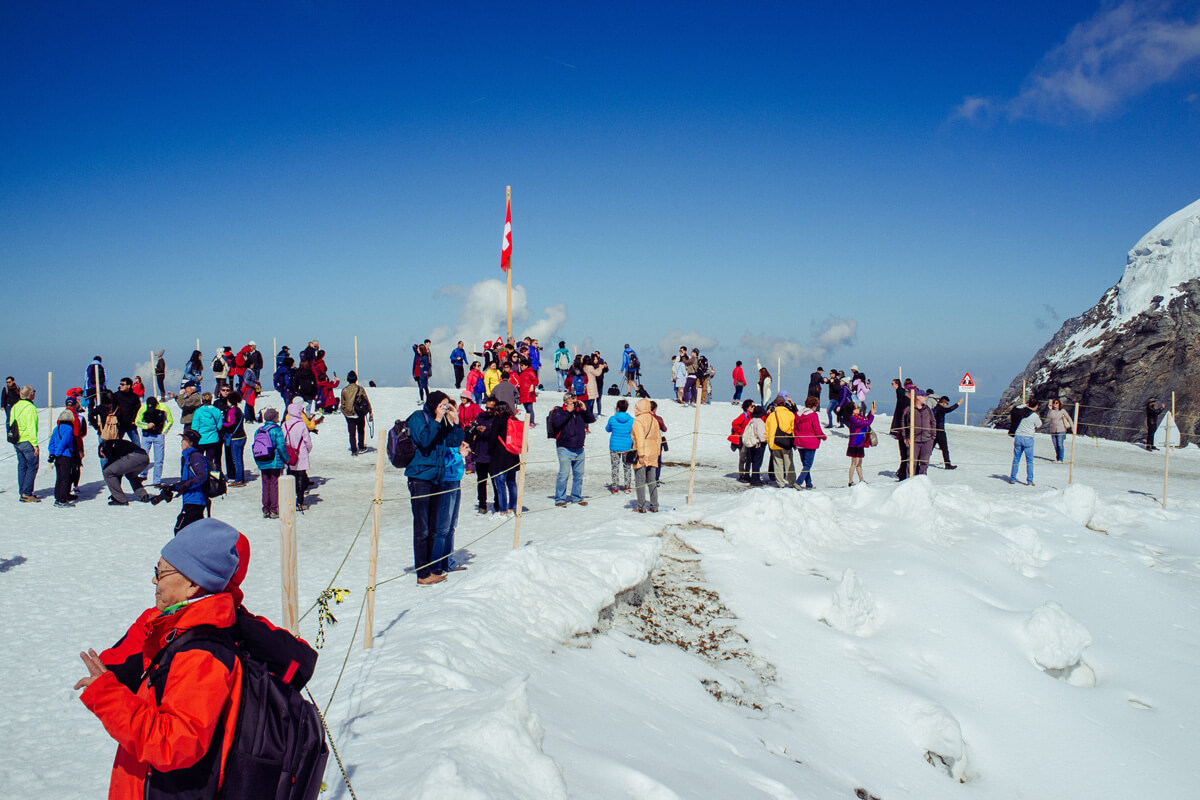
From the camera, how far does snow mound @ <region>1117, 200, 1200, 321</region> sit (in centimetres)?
3281

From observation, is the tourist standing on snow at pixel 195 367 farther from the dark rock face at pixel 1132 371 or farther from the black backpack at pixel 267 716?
the dark rock face at pixel 1132 371

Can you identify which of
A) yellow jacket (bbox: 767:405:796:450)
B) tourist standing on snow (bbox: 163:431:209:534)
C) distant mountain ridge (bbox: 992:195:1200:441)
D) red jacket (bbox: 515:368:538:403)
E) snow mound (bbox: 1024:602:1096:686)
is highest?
distant mountain ridge (bbox: 992:195:1200:441)

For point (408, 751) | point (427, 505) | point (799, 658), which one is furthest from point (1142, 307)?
point (408, 751)

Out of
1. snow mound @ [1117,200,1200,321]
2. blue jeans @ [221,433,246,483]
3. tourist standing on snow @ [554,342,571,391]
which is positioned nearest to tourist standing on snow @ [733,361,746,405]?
tourist standing on snow @ [554,342,571,391]

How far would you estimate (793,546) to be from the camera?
32.9 feet

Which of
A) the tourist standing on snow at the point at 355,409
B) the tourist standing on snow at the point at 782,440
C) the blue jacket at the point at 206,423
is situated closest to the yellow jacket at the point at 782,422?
the tourist standing on snow at the point at 782,440

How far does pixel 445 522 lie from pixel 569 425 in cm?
443

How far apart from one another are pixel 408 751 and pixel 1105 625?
9600 mm

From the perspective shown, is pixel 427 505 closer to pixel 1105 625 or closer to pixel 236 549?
pixel 236 549

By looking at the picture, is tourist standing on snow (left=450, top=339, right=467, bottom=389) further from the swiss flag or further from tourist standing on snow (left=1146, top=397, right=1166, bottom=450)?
tourist standing on snow (left=1146, top=397, right=1166, bottom=450)

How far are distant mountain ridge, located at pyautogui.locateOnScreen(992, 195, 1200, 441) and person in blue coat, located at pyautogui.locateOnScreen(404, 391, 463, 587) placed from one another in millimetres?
A: 29116

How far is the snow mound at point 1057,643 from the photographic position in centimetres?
798

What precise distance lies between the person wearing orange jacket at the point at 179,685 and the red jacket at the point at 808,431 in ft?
41.8

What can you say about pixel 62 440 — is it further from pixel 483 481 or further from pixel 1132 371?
pixel 1132 371
